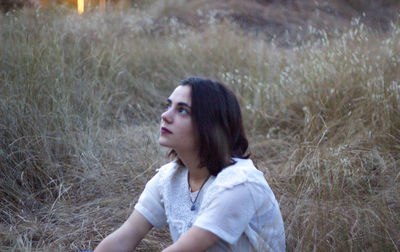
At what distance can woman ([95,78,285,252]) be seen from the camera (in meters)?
1.77

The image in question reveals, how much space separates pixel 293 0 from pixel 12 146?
778 centimetres

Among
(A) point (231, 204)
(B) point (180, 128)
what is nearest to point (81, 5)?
(B) point (180, 128)

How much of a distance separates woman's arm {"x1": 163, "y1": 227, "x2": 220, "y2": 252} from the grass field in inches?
20.9

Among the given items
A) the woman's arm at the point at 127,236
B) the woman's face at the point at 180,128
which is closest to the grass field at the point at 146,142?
the woman's arm at the point at 127,236

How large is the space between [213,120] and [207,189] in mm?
276

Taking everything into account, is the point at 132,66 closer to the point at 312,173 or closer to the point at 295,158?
the point at 295,158

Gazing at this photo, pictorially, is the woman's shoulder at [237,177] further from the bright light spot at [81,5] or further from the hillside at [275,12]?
the hillside at [275,12]

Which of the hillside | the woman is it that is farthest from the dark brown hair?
the hillside

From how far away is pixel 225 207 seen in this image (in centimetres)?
176

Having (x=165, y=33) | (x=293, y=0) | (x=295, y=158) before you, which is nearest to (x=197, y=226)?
(x=295, y=158)

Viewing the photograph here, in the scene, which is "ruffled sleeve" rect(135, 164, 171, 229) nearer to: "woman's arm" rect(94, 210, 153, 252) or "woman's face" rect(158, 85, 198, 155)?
"woman's arm" rect(94, 210, 153, 252)

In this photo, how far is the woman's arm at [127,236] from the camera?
2.10 m

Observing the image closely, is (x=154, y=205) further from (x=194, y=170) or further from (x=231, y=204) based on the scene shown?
(x=231, y=204)

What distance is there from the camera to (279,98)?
4664 millimetres
